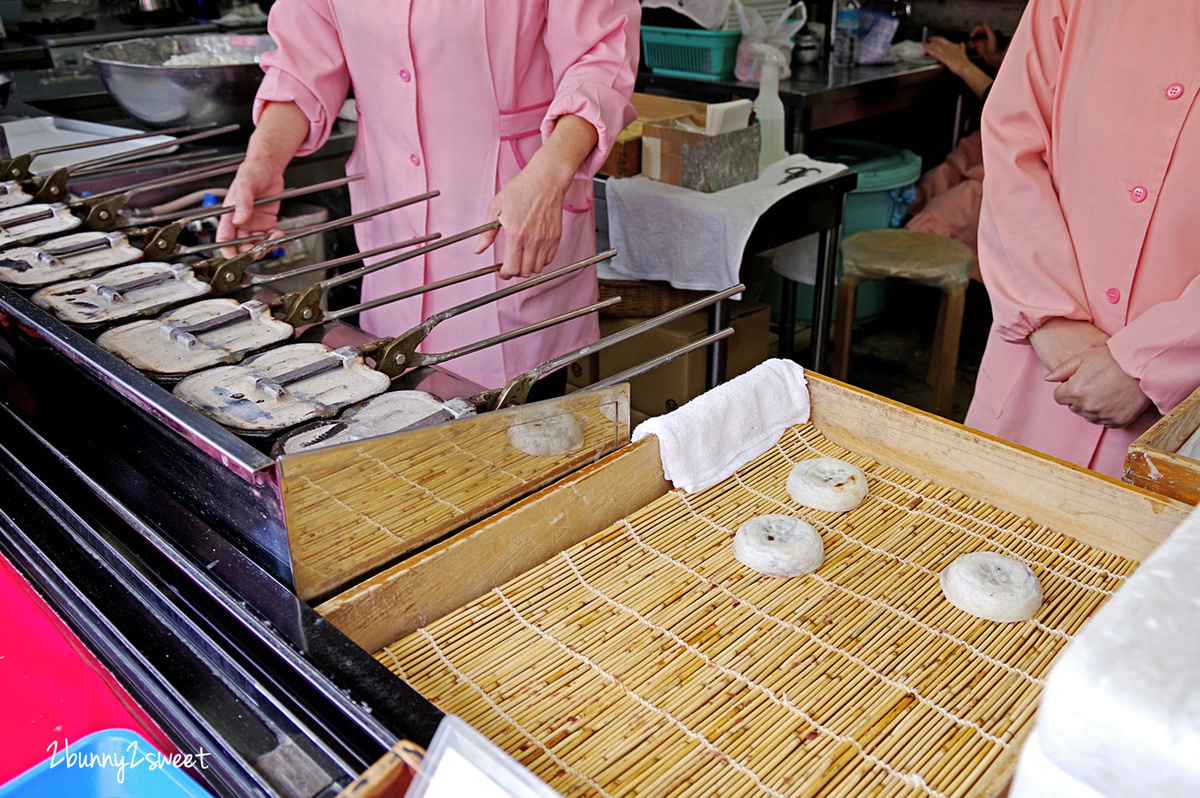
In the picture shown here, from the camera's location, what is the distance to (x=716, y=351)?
2896mm

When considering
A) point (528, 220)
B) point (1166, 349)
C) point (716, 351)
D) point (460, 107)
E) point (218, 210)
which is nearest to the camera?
point (1166, 349)

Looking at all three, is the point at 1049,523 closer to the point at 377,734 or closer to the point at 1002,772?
the point at 1002,772

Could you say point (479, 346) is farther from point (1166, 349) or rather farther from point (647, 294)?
point (647, 294)

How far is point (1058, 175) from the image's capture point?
162cm

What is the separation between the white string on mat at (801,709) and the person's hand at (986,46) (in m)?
4.76

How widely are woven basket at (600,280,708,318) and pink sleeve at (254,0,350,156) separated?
1.43 metres

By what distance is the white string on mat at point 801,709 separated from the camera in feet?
2.68

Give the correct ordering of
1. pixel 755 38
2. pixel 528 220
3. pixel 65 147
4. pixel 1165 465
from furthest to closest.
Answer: pixel 755 38 < pixel 65 147 < pixel 528 220 < pixel 1165 465

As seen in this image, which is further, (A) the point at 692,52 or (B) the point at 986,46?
(B) the point at 986,46

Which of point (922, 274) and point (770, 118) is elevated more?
point (770, 118)

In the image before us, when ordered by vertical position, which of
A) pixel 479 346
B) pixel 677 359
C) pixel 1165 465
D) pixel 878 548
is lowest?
pixel 677 359

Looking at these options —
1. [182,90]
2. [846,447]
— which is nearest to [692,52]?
[182,90]

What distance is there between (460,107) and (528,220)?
1.50ft

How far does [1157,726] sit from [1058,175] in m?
1.42
